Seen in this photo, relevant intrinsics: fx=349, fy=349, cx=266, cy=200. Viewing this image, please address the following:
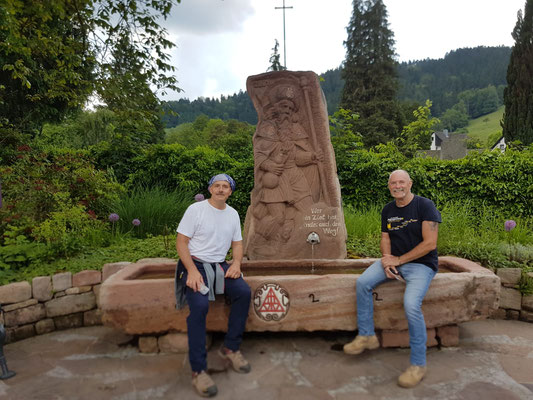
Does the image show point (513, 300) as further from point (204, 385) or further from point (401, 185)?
point (204, 385)

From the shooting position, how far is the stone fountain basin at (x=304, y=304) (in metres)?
2.75

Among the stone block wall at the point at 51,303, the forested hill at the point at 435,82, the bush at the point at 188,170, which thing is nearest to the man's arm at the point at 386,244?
the stone block wall at the point at 51,303

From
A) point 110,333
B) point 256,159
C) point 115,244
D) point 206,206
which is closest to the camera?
point 206,206

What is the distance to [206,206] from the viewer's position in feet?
8.67

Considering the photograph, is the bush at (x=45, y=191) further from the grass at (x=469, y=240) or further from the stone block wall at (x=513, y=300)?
the stone block wall at (x=513, y=300)

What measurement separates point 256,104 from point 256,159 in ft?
2.37

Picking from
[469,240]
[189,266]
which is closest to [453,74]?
[469,240]

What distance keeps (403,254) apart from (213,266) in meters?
1.46

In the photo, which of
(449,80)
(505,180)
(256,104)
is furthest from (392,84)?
(449,80)

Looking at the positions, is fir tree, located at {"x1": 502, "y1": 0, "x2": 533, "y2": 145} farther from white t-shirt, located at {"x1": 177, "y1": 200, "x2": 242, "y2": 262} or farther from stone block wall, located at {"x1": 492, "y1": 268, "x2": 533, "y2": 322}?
white t-shirt, located at {"x1": 177, "y1": 200, "x2": 242, "y2": 262}

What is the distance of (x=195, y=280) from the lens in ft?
8.00

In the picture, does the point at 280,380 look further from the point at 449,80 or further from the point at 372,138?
the point at 449,80

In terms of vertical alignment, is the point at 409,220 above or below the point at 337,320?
above

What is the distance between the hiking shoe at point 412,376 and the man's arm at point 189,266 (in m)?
1.49
